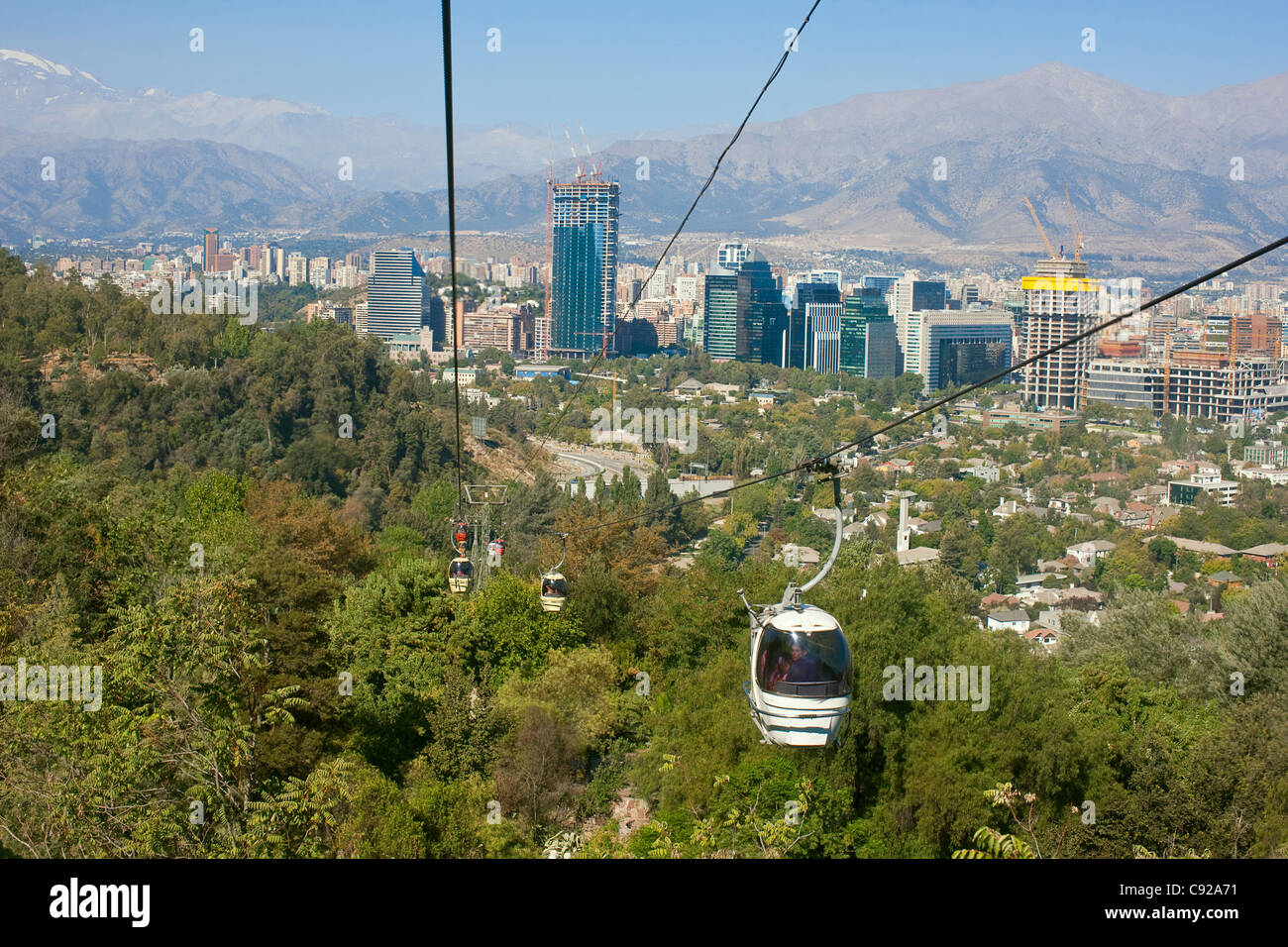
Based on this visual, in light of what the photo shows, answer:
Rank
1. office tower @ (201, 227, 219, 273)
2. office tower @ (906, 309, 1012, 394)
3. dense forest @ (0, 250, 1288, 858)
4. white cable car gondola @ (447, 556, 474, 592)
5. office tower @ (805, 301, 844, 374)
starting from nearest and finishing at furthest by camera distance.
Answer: dense forest @ (0, 250, 1288, 858)
white cable car gondola @ (447, 556, 474, 592)
office tower @ (906, 309, 1012, 394)
office tower @ (805, 301, 844, 374)
office tower @ (201, 227, 219, 273)

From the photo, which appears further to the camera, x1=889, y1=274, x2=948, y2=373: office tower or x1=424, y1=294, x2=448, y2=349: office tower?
x1=889, y1=274, x2=948, y2=373: office tower

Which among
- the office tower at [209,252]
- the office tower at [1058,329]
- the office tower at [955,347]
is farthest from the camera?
the office tower at [209,252]

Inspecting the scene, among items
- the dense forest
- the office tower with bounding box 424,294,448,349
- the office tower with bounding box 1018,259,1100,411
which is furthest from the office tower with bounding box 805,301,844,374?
the dense forest

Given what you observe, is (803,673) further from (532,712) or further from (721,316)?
(721,316)

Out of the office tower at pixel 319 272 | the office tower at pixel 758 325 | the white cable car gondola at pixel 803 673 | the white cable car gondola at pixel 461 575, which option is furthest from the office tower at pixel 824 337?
the white cable car gondola at pixel 803 673

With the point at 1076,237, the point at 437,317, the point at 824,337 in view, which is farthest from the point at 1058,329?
the point at 1076,237

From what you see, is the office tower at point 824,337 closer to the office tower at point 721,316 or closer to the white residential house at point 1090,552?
the office tower at point 721,316

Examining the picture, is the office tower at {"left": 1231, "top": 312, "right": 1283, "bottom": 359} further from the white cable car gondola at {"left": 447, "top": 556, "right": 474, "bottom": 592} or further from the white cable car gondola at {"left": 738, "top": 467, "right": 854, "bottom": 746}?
the white cable car gondola at {"left": 738, "top": 467, "right": 854, "bottom": 746}

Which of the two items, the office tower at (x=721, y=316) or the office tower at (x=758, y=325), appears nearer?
the office tower at (x=758, y=325)
